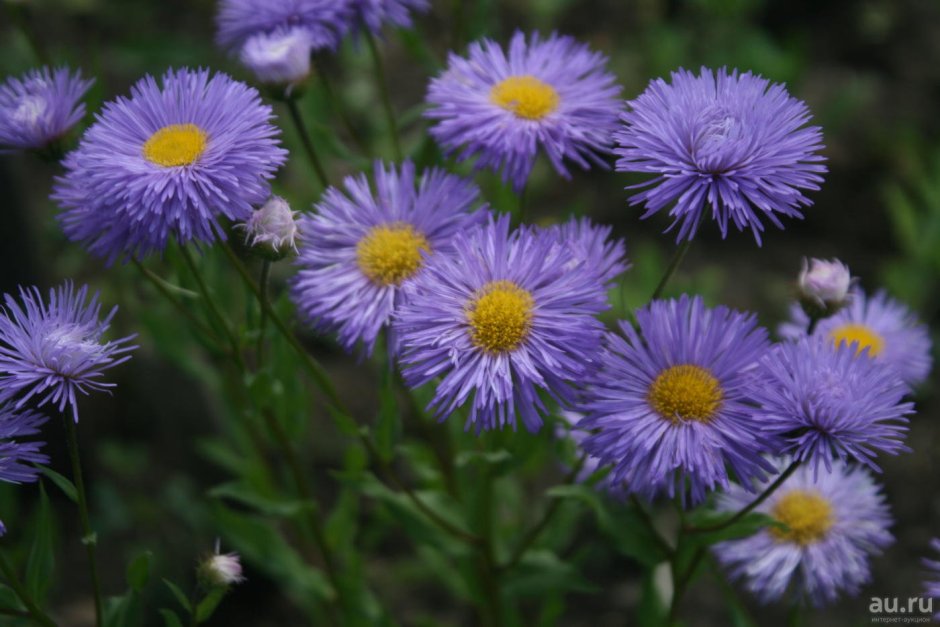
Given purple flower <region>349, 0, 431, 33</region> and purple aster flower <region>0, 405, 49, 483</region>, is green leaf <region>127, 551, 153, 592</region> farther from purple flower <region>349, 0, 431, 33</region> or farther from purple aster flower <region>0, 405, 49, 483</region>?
purple flower <region>349, 0, 431, 33</region>

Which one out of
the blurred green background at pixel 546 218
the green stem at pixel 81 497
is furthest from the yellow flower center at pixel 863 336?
the green stem at pixel 81 497

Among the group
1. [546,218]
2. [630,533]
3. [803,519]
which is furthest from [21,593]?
[546,218]

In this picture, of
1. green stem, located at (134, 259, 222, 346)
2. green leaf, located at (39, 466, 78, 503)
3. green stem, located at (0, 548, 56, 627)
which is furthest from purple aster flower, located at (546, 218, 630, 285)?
green stem, located at (0, 548, 56, 627)

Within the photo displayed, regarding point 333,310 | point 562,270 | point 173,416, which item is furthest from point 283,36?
point 173,416

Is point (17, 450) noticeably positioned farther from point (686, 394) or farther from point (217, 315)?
point (686, 394)

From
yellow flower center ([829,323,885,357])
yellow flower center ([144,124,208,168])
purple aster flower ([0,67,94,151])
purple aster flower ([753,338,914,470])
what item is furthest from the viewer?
yellow flower center ([829,323,885,357])

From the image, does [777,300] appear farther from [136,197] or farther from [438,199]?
[136,197]
